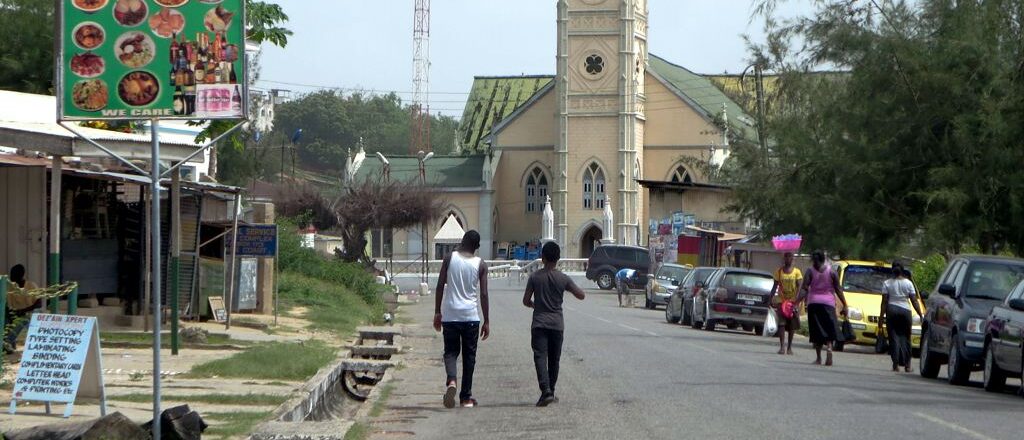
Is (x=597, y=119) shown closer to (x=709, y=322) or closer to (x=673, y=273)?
(x=673, y=273)

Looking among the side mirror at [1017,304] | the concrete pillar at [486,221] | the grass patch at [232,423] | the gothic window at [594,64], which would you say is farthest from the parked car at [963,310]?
the concrete pillar at [486,221]

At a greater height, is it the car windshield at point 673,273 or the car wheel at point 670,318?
the car windshield at point 673,273

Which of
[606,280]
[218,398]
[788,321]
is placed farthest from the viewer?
[606,280]

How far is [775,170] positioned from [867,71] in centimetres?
1266

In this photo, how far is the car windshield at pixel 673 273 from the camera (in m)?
43.1

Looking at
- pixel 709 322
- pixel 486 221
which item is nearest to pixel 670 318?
pixel 709 322

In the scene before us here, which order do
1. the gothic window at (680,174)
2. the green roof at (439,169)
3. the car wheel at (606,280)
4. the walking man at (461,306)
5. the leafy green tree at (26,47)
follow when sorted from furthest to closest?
the green roof at (439,169) → the gothic window at (680,174) → the car wheel at (606,280) → the leafy green tree at (26,47) → the walking man at (461,306)

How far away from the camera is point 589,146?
83625mm

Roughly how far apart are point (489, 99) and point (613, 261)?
154 ft

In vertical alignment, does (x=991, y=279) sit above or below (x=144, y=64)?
below

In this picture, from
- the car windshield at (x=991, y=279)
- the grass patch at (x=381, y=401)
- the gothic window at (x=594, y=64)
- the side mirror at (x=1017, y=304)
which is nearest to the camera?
the grass patch at (x=381, y=401)

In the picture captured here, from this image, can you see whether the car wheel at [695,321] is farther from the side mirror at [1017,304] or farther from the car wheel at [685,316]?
the side mirror at [1017,304]

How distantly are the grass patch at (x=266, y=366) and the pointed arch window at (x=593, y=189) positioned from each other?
67.0m

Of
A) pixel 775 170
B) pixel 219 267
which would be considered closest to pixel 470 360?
pixel 219 267
